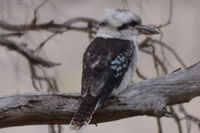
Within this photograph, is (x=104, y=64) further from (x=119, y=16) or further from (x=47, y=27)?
(x=47, y=27)

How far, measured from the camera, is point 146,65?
8.09 m

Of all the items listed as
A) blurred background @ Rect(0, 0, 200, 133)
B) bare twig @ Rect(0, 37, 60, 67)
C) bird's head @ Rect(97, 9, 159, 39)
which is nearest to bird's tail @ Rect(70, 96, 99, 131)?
bird's head @ Rect(97, 9, 159, 39)

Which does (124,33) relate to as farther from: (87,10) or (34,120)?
(87,10)

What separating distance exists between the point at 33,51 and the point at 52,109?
0.97 metres

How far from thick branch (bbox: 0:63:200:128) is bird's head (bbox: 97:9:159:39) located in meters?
0.52

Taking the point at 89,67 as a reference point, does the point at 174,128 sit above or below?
below

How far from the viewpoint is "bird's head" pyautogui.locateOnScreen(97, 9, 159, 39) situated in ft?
14.8

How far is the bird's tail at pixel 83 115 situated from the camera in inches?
153

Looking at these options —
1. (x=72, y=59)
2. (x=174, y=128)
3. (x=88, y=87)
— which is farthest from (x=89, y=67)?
(x=72, y=59)

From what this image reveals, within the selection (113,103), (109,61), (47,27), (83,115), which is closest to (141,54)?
(47,27)

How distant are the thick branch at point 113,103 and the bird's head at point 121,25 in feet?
1.71

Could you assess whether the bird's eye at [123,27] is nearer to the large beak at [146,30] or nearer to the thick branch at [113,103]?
the large beak at [146,30]

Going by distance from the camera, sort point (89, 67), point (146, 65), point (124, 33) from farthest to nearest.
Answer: point (146, 65) < point (124, 33) < point (89, 67)

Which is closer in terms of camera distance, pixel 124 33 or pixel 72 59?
pixel 124 33
